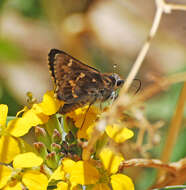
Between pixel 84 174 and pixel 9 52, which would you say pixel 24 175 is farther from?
pixel 9 52

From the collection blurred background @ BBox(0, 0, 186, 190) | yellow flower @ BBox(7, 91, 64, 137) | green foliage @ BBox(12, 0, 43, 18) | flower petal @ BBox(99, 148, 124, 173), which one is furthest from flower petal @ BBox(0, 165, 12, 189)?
green foliage @ BBox(12, 0, 43, 18)

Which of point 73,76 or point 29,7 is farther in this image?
point 29,7

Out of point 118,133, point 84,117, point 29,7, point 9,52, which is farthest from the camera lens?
point 29,7

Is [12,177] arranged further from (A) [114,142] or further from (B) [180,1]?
(B) [180,1]

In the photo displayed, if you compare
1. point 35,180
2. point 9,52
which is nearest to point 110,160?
point 35,180

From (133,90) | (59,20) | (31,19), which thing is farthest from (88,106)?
(31,19)

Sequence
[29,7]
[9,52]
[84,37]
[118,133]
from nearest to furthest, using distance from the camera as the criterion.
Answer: [118,133], [9,52], [29,7], [84,37]
